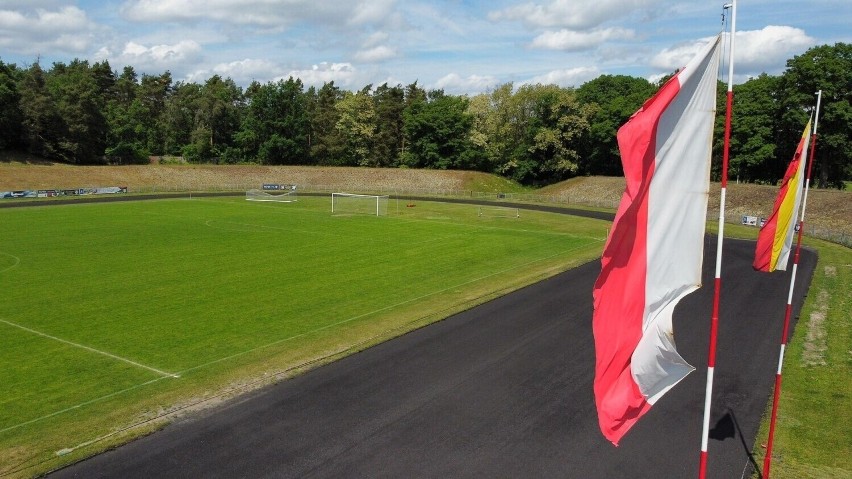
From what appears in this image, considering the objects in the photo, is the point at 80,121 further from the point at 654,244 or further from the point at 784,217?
the point at 654,244

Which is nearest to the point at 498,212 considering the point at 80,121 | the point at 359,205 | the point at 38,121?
the point at 359,205

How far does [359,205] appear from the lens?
68.9 meters

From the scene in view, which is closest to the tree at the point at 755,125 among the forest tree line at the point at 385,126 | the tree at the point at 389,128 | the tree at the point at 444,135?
the forest tree line at the point at 385,126

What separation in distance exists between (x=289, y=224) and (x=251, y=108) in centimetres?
7154

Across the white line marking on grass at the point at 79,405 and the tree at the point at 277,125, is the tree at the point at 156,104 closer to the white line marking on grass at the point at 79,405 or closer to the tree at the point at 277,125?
the tree at the point at 277,125

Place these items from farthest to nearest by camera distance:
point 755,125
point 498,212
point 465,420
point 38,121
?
point 38,121 → point 755,125 → point 498,212 → point 465,420

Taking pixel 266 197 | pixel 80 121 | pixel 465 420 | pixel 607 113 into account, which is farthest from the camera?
pixel 80 121

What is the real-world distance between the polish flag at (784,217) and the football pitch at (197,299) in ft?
40.9

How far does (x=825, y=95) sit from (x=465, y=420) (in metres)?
71.9

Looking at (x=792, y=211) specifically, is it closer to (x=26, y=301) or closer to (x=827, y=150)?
(x=26, y=301)

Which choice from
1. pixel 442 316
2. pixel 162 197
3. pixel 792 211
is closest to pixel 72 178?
pixel 162 197

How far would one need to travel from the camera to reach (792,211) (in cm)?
1417

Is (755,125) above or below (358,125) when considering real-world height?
below

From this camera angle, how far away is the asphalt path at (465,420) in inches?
518
